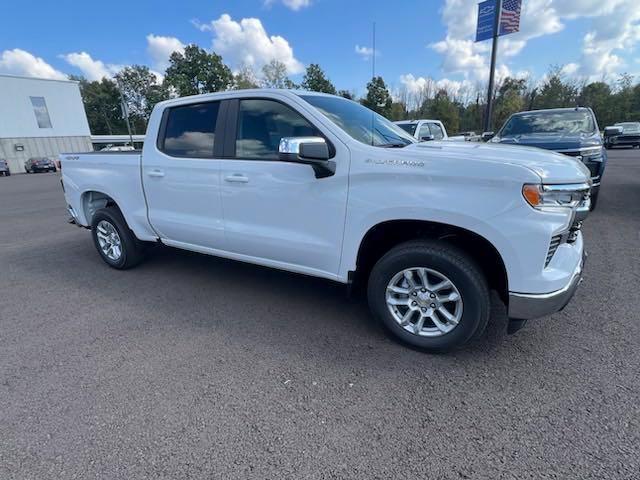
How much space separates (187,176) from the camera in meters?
3.68

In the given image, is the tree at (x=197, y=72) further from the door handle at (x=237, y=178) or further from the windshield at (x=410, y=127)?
the door handle at (x=237, y=178)

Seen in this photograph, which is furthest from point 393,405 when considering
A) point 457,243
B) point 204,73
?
point 204,73

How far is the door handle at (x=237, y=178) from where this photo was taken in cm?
327

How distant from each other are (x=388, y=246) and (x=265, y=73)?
2407 inches

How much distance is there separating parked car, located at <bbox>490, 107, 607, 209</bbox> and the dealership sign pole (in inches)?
281

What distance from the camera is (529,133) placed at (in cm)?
762

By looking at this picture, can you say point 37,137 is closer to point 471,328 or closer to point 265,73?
point 265,73

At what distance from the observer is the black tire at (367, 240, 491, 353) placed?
8.25 ft

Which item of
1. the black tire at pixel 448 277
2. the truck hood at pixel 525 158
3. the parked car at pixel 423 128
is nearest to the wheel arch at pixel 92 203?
the black tire at pixel 448 277

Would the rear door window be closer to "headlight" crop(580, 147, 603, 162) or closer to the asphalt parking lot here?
the asphalt parking lot

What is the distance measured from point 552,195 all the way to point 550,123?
6846mm

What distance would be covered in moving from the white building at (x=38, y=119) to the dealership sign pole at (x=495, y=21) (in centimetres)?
4034

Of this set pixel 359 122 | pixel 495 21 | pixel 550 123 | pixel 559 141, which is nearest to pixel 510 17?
pixel 495 21

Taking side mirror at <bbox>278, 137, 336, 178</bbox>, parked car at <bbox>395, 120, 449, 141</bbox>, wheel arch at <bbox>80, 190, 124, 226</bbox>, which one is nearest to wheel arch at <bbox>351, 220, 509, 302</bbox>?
side mirror at <bbox>278, 137, 336, 178</bbox>
